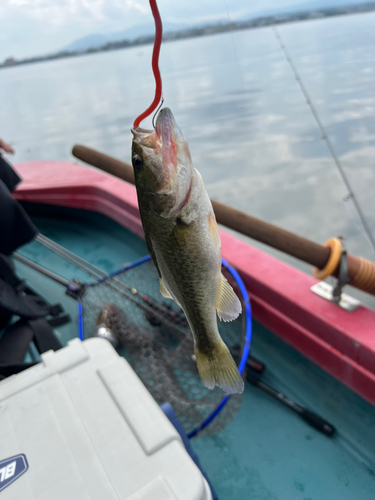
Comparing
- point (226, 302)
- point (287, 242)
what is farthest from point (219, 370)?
point (287, 242)

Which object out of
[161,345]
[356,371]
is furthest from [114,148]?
[356,371]

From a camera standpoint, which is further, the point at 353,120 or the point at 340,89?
the point at 340,89

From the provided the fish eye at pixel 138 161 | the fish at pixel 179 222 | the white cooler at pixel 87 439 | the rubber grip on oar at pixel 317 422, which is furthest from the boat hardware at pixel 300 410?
the fish eye at pixel 138 161

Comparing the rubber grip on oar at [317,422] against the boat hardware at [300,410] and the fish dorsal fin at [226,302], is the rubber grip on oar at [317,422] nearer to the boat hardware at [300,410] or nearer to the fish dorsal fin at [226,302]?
the boat hardware at [300,410]

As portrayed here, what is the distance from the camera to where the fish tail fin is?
3.71 feet

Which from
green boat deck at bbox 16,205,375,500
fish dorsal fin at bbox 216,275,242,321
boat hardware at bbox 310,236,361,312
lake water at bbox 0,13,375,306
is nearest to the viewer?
fish dorsal fin at bbox 216,275,242,321

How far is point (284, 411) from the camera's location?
242 cm

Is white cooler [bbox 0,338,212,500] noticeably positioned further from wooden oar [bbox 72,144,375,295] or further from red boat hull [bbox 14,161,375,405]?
red boat hull [bbox 14,161,375,405]

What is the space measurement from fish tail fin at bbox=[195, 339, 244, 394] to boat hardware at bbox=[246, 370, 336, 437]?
1432 millimetres

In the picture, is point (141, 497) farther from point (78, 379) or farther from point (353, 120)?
point (353, 120)

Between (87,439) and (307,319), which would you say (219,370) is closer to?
(87,439)

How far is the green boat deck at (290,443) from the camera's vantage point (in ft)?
6.75

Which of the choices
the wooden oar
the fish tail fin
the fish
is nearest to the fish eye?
the fish

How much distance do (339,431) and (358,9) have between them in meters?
3.93
